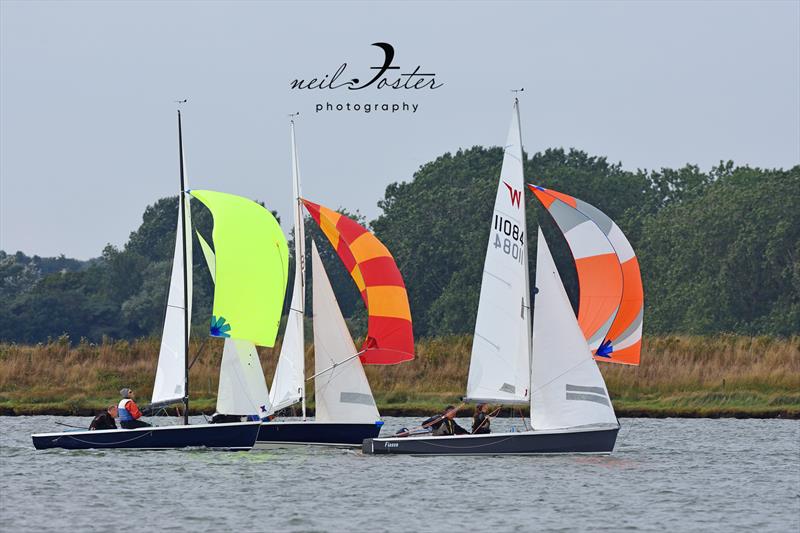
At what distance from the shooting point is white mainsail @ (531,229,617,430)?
3256 centimetres

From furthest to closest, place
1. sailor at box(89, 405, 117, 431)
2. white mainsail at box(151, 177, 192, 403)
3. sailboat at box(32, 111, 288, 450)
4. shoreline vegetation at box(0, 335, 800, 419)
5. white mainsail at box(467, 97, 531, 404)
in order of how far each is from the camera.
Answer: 1. shoreline vegetation at box(0, 335, 800, 419)
2. white mainsail at box(151, 177, 192, 403)
3. sailor at box(89, 405, 117, 431)
4. sailboat at box(32, 111, 288, 450)
5. white mainsail at box(467, 97, 531, 404)

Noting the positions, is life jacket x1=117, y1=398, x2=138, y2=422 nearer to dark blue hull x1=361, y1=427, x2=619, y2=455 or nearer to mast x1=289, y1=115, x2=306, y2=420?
mast x1=289, y1=115, x2=306, y2=420

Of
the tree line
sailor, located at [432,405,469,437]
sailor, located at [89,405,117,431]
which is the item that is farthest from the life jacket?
the tree line

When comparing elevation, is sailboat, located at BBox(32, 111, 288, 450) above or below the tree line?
below

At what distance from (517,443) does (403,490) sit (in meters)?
3.84

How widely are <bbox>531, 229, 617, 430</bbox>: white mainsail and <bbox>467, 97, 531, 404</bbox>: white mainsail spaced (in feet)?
1.05

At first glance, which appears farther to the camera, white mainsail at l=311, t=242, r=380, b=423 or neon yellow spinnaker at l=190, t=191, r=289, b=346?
white mainsail at l=311, t=242, r=380, b=423

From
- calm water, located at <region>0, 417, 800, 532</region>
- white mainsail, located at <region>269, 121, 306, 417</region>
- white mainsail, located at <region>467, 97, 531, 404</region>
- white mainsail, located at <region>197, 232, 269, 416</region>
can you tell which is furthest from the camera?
white mainsail, located at <region>269, 121, 306, 417</region>

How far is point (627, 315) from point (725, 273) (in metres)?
45.1

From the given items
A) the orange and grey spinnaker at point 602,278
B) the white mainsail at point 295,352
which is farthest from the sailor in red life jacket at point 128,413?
the orange and grey spinnaker at point 602,278

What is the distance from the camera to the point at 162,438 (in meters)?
33.2

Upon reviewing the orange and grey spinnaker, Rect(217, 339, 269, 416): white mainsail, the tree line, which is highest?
the tree line

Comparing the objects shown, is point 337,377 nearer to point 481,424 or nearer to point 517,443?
point 481,424

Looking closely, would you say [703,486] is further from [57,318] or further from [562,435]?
[57,318]
